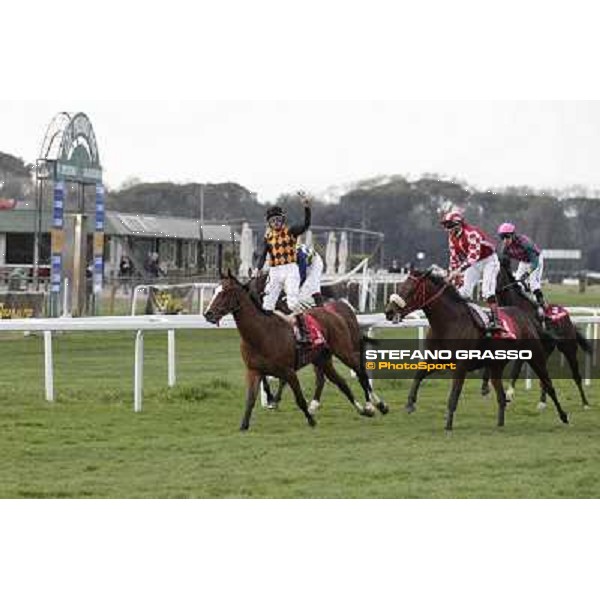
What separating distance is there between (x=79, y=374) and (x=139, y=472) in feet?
23.7

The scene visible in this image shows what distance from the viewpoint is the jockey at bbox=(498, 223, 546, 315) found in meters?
12.4

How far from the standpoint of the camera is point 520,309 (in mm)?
11695

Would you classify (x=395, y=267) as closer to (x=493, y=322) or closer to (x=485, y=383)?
(x=485, y=383)

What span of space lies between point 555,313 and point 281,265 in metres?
2.86

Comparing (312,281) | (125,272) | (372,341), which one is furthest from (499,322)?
(125,272)

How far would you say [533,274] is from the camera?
1252cm

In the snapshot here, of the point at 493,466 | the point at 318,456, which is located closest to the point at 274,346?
the point at 318,456

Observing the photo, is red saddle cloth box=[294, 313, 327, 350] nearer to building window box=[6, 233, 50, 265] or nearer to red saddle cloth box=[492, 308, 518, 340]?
red saddle cloth box=[492, 308, 518, 340]

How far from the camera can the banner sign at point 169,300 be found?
2052 centimetres

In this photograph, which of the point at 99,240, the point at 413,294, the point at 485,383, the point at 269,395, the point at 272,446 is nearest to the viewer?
the point at 272,446

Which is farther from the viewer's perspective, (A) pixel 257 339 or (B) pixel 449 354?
(B) pixel 449 354

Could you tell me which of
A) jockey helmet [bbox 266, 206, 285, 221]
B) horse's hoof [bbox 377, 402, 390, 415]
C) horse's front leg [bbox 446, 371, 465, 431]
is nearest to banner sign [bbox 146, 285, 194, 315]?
horse's hoof [bbox 377, 402, 390, 415]

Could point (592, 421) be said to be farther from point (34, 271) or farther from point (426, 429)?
point (34, 271)

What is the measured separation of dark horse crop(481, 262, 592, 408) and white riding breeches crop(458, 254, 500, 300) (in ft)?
1.61
